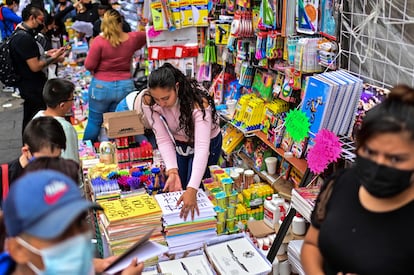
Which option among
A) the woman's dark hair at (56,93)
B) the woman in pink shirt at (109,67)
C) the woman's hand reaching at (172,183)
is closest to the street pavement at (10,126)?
the woman in pink shirt at (109,67)

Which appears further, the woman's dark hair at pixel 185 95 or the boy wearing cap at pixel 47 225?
the woman's dark hair at pixel 185 95

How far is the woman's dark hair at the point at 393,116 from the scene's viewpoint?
159 cm

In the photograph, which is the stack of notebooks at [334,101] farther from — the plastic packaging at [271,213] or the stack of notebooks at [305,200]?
the plastic packaging at [271,213]

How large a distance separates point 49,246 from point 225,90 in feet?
14.2

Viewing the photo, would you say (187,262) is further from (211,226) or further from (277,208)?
(277,208)

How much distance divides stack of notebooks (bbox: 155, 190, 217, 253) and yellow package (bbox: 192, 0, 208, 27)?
3172mm

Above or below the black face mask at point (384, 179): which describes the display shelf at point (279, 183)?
below

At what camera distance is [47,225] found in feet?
4.21

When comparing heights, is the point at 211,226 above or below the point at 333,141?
below

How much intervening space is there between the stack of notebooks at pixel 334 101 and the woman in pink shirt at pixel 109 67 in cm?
267

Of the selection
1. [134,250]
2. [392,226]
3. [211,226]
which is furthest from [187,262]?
[392,226]

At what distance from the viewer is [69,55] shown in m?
10.2

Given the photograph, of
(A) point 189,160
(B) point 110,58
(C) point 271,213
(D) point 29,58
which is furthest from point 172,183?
(D) point 29,58

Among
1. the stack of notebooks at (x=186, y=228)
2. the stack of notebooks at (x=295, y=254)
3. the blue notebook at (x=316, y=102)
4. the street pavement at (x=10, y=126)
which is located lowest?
the street pavement at (x=10, y=126)
